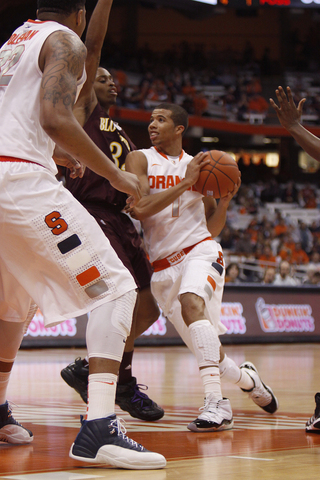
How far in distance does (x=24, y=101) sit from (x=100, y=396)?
4.42 feet

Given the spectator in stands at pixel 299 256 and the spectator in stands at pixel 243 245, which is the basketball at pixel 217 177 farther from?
the spectator in stands at pixel 299 256

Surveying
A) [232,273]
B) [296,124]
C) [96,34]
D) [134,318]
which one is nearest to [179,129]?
[296,124]

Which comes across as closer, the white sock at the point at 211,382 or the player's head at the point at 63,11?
the player's head at the point at 63,11

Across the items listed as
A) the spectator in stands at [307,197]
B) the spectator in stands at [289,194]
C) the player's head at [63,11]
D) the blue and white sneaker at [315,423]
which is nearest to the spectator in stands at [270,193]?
the spectator in stands at [289,194]

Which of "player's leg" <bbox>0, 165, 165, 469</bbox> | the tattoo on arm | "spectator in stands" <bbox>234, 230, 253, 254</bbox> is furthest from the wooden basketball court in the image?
"spectator in stands" <bbox>234, 230, 253, 254</bbox>

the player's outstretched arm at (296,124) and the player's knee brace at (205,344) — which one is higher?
the player's outstretched arm at (296,124)

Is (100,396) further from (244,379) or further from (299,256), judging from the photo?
(299,256)

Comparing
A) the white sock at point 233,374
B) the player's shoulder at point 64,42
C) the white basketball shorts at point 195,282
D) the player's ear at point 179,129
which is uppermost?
the player's ear at point 179,129

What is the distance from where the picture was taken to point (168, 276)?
15.8ft

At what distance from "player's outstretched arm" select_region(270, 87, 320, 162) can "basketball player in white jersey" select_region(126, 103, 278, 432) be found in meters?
0.68

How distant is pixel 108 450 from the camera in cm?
277

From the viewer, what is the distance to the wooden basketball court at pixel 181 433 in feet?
9.06

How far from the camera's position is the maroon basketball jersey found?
4812 millimetres

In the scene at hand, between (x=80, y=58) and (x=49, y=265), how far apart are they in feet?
3.04
